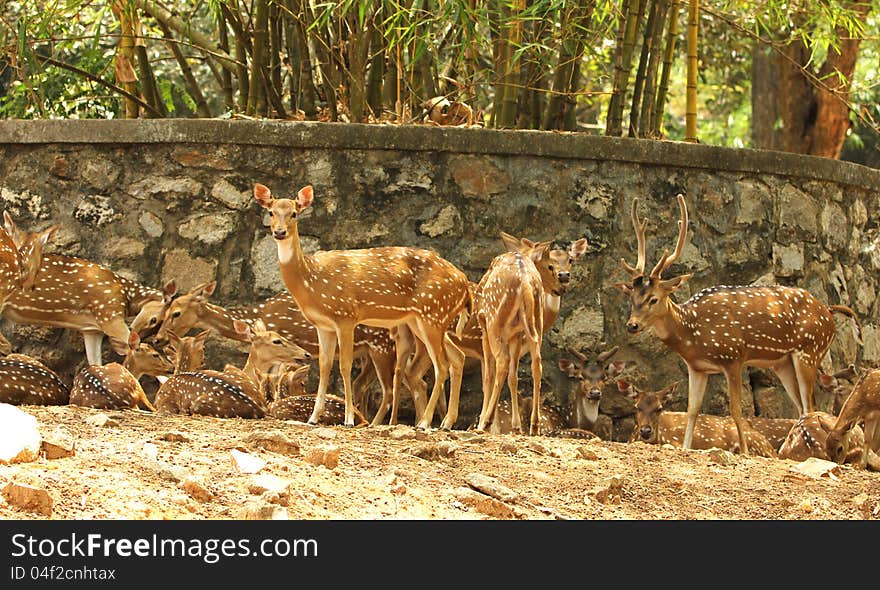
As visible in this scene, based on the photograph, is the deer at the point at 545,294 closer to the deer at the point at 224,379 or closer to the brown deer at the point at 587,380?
the brown deer at the point at 587,380

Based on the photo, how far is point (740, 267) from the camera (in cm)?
981

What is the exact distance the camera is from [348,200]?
9234 millimetres

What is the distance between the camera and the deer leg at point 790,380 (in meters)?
9.36

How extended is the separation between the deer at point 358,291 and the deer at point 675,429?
132 cm

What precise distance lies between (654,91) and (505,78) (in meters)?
1.17

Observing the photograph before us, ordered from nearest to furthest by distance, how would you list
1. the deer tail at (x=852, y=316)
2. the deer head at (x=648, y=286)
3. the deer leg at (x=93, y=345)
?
the deer head at (x=648, y=286), the deer leg at (x=93, y=345), the deer tail at (x=852, y=316)

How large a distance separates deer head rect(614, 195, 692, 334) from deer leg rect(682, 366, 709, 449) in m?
0.49

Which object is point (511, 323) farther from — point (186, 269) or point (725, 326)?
point (186, 269)

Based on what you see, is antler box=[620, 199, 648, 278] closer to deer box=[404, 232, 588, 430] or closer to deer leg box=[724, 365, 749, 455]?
deer box=[404, 232, 588, 430]

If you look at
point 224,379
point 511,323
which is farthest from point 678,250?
point 224,379

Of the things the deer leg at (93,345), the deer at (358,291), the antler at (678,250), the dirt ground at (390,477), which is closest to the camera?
the dirt ground at (390,477)

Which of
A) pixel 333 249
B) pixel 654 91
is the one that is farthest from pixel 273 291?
pixel 654 91

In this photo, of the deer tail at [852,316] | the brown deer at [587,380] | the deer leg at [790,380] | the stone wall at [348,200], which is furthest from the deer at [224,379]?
the deer tail at [852,316]

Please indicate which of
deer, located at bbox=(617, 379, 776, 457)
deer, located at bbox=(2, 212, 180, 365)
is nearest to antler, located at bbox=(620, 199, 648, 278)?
deer, located at bbox=(617, 379, 776, 457)
